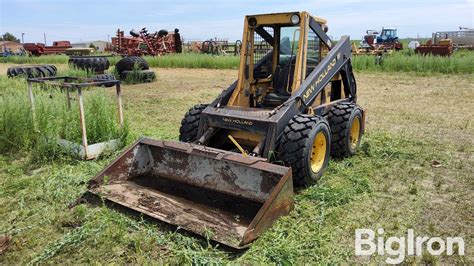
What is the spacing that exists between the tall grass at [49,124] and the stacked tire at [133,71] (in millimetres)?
7729

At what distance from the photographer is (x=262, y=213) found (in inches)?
123

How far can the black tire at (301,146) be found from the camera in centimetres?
398

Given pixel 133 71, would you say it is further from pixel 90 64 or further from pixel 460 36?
pixel 460 36

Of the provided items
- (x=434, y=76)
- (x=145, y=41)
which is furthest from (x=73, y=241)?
(x=145, y=41)

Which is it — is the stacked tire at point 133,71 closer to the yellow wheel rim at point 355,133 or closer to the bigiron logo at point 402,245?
the yellow wheel rim at point 355,133

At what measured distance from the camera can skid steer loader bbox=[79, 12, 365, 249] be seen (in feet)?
11.3

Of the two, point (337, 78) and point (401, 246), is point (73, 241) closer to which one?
point (401, 246)

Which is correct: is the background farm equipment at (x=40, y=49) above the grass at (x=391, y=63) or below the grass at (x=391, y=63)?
above

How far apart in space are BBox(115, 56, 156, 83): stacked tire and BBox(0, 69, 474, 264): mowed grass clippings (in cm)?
726

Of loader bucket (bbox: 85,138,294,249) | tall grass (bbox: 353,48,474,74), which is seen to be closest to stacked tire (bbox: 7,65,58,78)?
loader bucket (bbox: 85,138,294,249)

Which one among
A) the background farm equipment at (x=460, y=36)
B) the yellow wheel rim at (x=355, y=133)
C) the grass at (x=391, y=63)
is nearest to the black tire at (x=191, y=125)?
the yellow wheel rim at (x=355, y=133)

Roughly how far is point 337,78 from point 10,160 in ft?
14.7

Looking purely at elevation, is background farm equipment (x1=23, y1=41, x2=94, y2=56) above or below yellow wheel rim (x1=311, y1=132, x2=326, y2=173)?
above

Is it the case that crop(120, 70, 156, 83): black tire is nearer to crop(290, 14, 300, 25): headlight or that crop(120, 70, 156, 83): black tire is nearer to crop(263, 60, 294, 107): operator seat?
crop(263, 60, 294, 107): operator seat
